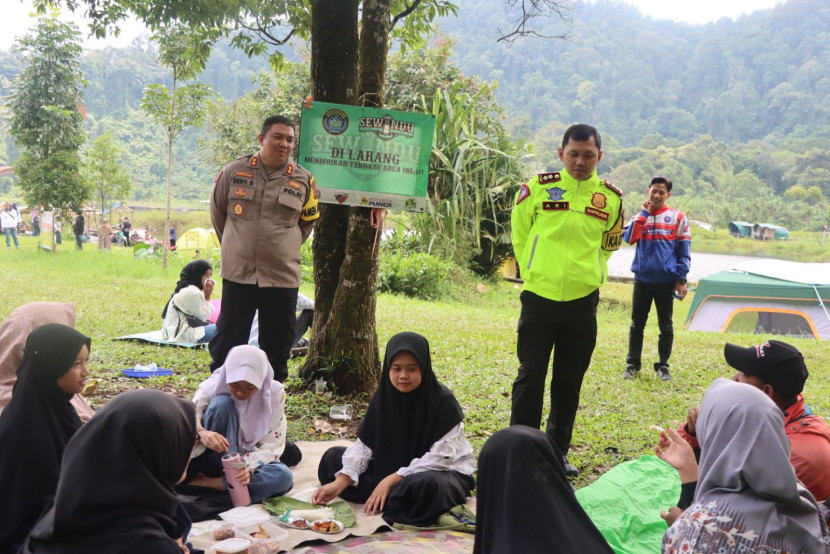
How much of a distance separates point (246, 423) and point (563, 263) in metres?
1.69

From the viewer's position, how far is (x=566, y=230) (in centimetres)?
318

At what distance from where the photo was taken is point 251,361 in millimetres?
2982

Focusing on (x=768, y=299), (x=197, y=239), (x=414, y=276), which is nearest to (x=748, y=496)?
(x=414, y=276)

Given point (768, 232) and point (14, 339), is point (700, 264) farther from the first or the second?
point (14, 339)

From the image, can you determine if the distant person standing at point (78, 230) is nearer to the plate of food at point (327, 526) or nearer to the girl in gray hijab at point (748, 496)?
the plate of food at point (327, 526)

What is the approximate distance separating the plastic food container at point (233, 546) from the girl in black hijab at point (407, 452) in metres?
0.64

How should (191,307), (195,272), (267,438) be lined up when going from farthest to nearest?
(191,307) → (195,272) → (267,438)

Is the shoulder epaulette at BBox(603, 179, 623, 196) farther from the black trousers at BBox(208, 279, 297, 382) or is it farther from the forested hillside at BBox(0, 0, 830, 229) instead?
the forested hillside at BBox(0, 0, 830, 229)

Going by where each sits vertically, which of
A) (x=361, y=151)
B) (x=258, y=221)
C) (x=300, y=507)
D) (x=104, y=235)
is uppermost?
(x=361, y=151)

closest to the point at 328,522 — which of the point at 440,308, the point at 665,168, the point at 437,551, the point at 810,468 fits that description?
the point at 437,551

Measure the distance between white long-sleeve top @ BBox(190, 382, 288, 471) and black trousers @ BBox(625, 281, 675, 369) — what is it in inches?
129

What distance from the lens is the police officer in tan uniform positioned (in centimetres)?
365

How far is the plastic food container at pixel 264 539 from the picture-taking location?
2.43 metres

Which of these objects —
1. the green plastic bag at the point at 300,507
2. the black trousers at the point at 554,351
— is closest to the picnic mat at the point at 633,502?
the black trousers at the point at 554,351
